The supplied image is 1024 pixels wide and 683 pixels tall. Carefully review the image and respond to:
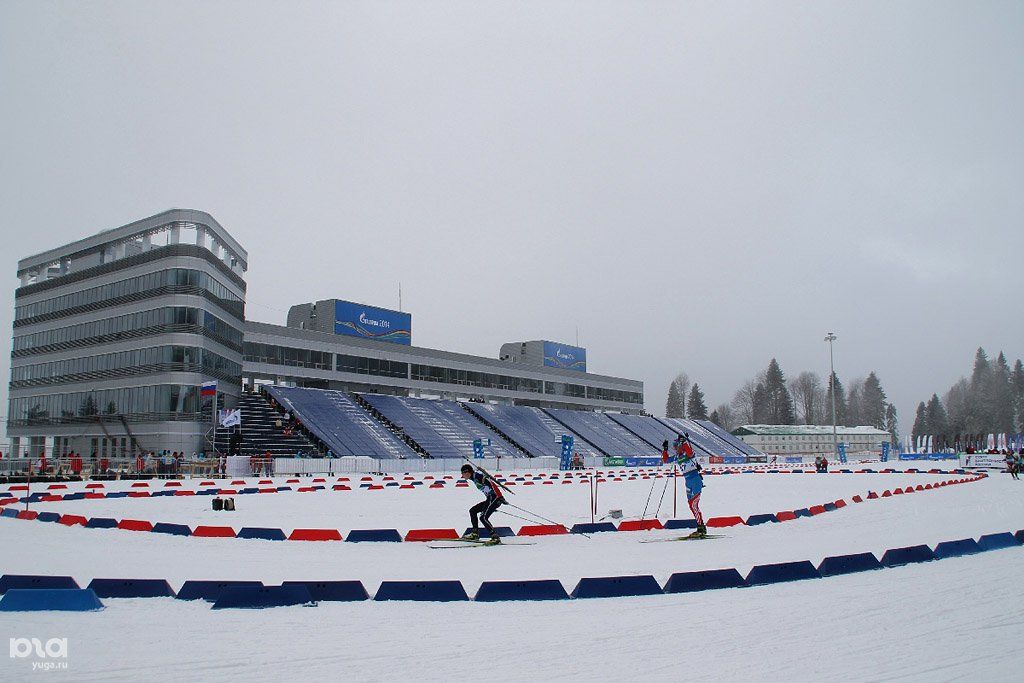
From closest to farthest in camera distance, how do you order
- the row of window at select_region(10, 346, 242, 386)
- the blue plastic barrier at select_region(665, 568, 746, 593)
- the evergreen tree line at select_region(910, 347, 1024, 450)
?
the blue plastic barrier at select_region(665, 568, 746, 593)
the row of window at select_region(10, 346, 242, 386)
the evergreen tree line at select_region(910, 347, 1024, 450)

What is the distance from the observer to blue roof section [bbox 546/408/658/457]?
75.1 m

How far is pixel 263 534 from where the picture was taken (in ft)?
45.3

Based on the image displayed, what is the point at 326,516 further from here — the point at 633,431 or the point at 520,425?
the point at 633,431

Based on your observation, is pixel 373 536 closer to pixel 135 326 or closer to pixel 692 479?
pixel 692 479

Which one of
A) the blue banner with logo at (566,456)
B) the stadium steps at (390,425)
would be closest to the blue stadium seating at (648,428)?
the blue banner with logo at (566,456)

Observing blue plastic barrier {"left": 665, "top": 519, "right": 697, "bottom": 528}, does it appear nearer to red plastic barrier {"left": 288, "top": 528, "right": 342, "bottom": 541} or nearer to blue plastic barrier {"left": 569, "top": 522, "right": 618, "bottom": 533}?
blue plastic barrier {"left": 569, "top": 522, "right": 618, "bottom": 533}

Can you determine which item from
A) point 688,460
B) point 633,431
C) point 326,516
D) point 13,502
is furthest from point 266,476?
point 633,431

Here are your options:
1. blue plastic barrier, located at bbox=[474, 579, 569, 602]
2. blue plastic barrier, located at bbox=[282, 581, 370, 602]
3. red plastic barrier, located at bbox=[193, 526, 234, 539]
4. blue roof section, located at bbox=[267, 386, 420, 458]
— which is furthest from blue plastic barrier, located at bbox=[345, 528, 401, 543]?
blue roof section, located at bbox=[267, 386, 420, 458]

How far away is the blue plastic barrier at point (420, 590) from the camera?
327 inches

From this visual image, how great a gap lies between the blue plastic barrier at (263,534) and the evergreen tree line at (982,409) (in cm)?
12967

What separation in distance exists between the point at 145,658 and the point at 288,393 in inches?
2069

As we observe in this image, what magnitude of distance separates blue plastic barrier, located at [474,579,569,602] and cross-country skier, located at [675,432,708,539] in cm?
595

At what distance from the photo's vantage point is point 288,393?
56562mm

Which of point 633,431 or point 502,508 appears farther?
point 633,431
